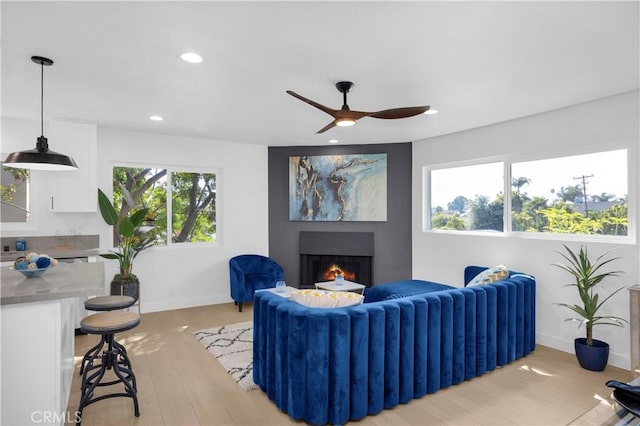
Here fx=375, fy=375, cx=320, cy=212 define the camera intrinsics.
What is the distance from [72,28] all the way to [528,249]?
4.61 meters

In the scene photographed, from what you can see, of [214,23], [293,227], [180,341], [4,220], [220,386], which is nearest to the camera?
[214,23]

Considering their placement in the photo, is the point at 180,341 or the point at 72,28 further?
the point at 180,341

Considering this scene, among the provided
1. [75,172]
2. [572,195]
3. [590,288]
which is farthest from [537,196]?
[75,172]

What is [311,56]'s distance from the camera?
2.66 meters

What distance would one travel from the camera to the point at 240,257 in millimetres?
5734

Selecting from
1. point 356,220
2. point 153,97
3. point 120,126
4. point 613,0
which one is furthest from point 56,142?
point 613,0

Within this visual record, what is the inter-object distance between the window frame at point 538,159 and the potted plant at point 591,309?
244mm

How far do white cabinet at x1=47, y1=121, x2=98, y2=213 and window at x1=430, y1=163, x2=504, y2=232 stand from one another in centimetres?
470

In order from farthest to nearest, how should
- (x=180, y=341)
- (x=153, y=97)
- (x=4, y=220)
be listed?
(x=4, y=220) < (x=180, y=341) < (x=153, y=97)

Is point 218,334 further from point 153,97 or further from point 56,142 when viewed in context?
point 56,142

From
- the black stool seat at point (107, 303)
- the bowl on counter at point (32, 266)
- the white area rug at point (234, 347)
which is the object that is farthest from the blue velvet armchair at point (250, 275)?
the bowl on counter at point (32, 266)

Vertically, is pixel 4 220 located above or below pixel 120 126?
below

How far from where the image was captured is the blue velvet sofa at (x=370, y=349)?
8.00 ft
